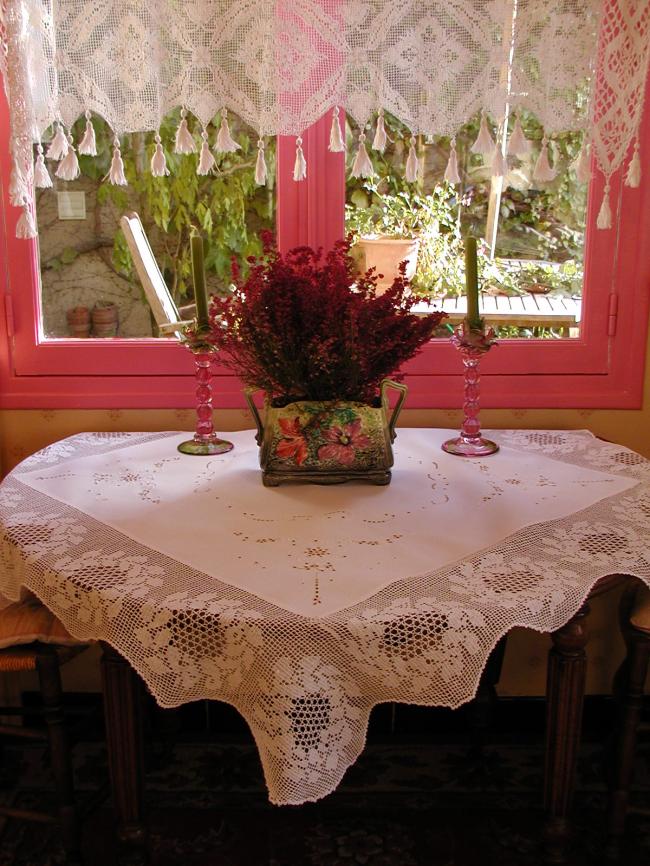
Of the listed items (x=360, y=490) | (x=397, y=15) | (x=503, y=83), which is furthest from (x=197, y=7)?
(x=360, y=490)

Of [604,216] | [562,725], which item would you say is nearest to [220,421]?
[604,216]

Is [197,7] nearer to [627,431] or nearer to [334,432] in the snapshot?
[334,432]

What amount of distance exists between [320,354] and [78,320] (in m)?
0.87

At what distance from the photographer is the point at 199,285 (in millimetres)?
1974

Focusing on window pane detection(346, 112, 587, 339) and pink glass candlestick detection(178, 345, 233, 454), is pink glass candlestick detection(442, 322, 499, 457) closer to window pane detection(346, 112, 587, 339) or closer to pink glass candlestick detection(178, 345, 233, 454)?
window pane detection(346, 112, 587, 339)

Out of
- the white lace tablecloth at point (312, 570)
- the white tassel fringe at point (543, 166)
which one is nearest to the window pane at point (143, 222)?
the white lace tablecloth at point (312, 570)

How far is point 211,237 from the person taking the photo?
2.31 m

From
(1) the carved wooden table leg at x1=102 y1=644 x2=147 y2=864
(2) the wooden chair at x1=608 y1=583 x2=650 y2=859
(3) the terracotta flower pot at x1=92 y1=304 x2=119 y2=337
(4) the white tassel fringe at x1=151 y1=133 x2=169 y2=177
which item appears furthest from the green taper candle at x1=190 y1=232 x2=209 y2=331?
(2) the wooden chair at x1=608 y1=583 x2=650 y2=859

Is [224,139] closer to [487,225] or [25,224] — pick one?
[25,224]

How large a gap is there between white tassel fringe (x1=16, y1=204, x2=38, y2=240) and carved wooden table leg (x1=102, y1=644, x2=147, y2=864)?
38.2 inches

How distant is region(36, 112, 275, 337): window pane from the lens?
7.41ft

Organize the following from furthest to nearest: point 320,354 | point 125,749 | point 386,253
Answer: point 386,253 → point 320,354 → point 125,749

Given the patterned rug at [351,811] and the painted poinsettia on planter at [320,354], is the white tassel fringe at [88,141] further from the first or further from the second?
the patterned rug at [351,811]

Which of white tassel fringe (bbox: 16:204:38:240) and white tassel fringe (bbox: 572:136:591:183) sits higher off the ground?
white tassel fringe (bbox: 572:136:591:183)
